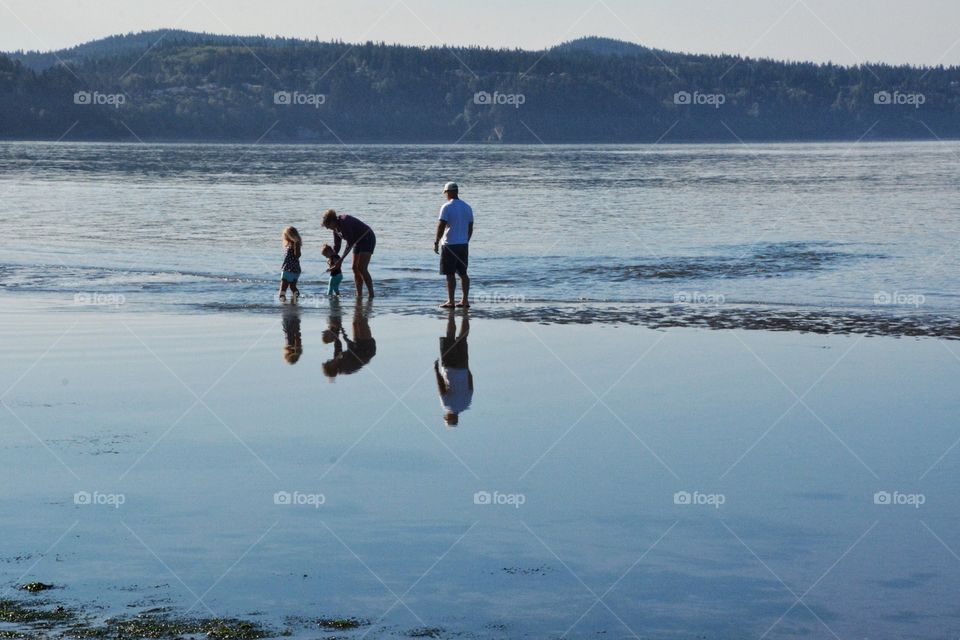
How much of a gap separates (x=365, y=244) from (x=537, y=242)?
48.4 feet

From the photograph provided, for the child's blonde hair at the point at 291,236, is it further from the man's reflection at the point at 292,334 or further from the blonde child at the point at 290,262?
the man's reflection at the point at 292,334

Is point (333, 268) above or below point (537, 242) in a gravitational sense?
above

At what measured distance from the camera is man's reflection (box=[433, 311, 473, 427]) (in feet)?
39.3

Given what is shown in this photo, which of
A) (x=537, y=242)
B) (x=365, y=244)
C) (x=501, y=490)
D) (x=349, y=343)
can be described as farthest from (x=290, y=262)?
(x=537, y=242)

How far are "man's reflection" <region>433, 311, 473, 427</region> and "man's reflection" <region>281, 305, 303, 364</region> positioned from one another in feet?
5.27

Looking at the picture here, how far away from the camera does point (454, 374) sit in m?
13.8

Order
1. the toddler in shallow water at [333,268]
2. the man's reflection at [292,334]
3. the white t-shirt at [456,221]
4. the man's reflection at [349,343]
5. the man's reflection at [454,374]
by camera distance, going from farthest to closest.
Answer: the toddler in shallow water at [333,268]
the white t-shirt at [456,221]
the man's reflection at [292,334]
the man's reflection at [349,343]
the man's reflection at [454,374]

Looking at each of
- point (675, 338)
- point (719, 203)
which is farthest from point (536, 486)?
point (719, 203)

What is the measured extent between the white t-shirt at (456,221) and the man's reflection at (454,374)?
67.8 inches

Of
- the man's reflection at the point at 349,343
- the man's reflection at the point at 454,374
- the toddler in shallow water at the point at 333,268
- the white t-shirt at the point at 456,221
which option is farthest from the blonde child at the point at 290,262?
the man's reflection at the point at 454,374

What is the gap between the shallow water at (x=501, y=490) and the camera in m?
7.07

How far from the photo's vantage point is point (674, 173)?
9281 centimetres

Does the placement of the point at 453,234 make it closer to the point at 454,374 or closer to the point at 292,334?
the point at 292,334

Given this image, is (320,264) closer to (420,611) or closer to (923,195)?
(420,611)
